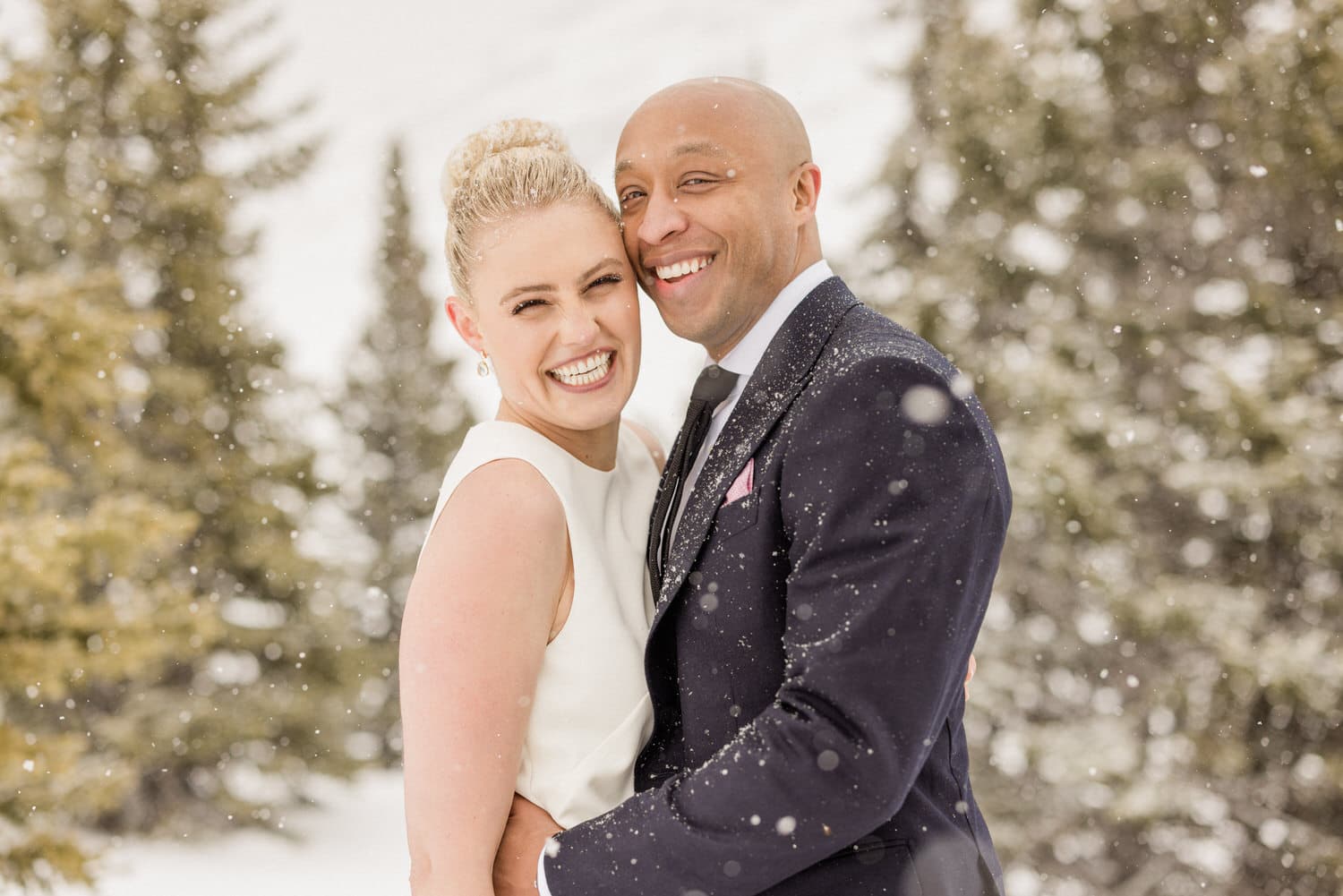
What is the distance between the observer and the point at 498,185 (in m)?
2.11

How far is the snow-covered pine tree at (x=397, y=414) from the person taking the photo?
50.3 feet

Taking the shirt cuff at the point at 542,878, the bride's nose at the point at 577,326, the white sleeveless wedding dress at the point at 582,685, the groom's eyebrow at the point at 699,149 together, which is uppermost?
the groom's eyebrow at the point at 699,149

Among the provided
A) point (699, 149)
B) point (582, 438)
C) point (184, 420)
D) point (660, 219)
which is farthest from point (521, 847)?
point (184, 420)

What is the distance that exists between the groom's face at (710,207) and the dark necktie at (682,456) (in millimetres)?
127

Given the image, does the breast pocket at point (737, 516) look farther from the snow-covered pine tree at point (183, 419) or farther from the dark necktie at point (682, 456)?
the snow-covered pine tree at point (183, 419)

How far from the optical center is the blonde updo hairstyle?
211cm

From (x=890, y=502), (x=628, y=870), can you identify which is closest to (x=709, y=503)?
(x=890, y=502)

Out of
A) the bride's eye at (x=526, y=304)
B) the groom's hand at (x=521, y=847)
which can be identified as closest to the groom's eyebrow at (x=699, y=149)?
the bride's eye at (x=526, y=304)

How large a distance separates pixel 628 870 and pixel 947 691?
56cm

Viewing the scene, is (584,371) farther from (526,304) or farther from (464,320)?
(464,320)

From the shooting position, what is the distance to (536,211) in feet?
6.89

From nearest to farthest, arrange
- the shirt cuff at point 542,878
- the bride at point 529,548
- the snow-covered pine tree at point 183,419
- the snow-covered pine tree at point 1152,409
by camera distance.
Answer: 1. the shirt cuff at point 542,878
2. the bride at point 529,548
3. the snow-covered pine tree at point 1152,409
4. the snow-covered pine tree at point 183,419

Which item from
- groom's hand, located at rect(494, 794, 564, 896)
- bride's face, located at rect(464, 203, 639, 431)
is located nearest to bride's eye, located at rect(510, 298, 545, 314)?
bride's face, located at rect(464, 203, 639, 431)

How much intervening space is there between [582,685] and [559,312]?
0.72 metres
